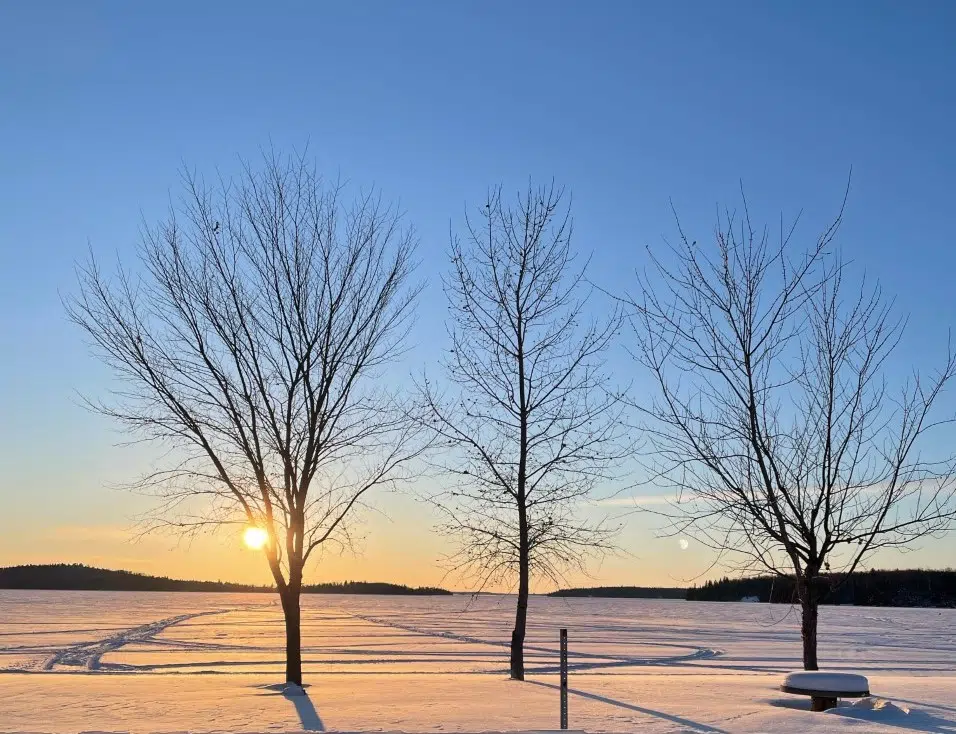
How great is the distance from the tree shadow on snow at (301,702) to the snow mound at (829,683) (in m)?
6.46

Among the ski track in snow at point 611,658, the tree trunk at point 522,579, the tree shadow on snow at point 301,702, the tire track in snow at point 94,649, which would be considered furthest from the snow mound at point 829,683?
the tire track in snow at point 94,649

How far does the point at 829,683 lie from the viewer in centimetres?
1241

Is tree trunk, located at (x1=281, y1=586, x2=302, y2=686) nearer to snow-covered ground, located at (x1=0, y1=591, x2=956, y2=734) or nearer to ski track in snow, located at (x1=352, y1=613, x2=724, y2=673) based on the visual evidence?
snow-covered ground, located at (x1=0, y1=591, x2=956, y2=734)

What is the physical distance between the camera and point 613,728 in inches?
427

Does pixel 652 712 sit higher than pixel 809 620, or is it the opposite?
pixel 809 620

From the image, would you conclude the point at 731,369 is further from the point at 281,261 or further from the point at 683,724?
the point at 281,261

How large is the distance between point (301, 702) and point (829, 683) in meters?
7.68

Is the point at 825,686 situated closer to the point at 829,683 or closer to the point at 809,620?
the point at 829,683

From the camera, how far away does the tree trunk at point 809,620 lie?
12454 millimetres

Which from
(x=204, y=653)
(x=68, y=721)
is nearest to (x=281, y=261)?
(x=68, y=721)

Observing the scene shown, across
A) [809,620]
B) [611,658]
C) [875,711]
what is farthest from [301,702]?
[611,658]

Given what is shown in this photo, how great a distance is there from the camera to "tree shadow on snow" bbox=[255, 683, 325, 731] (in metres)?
11.6

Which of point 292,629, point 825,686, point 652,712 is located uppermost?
point 292,629

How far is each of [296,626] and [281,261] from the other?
634cm
